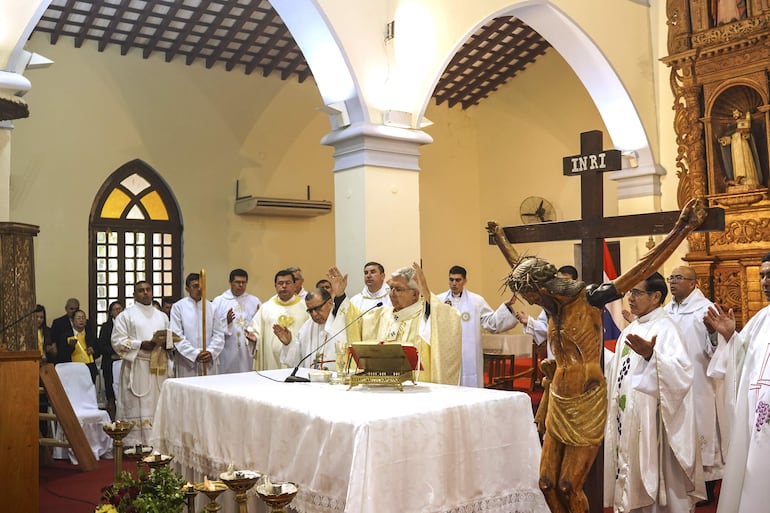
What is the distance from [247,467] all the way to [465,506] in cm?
115

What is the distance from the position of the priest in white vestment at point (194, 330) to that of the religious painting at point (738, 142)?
6031mm

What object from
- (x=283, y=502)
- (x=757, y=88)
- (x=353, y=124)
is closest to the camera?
(x=283, y=502)

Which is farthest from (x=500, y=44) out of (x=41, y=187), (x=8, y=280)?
(x=8, y=280)

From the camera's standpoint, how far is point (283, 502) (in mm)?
3000

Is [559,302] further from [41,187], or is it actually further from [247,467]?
[41,187]

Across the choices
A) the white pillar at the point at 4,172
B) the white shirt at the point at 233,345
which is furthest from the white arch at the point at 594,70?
the white pillar at the point at 4,172

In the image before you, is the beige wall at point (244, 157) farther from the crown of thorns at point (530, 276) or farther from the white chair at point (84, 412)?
the crown of thorns at point (530, 276)

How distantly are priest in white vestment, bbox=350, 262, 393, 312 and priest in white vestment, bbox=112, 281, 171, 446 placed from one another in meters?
2.18

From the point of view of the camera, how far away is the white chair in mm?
7637

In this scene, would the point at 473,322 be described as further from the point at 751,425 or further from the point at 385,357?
the point at 751,425

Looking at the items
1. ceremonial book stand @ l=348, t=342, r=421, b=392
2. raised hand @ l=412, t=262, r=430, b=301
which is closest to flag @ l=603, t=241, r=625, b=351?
raised hand @ l=412, t=262, r=430, b=301

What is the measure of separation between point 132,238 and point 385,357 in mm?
8567

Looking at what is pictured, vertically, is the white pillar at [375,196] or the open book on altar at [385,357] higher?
the white pillar at [375,196]

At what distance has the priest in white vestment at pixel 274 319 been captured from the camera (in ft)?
Result: 24.7
